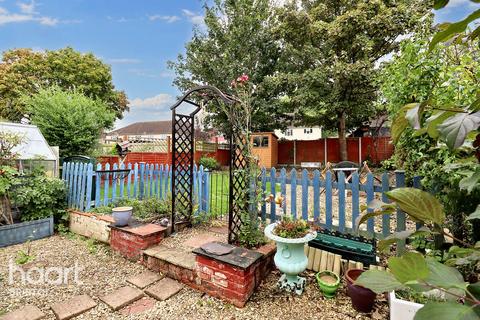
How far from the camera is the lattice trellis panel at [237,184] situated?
114 inches

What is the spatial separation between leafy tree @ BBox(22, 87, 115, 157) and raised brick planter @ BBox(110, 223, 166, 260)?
174 inches

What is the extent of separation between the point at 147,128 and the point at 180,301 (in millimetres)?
40090

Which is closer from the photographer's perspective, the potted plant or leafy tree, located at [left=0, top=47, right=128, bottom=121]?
the potted plant

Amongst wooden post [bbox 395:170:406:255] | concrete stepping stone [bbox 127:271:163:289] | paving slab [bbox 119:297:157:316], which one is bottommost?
paving slab [bbox 119:297:157:316]

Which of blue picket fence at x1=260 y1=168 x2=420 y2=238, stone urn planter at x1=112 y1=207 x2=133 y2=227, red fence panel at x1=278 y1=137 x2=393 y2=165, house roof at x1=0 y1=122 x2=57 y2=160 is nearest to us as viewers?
blue picket fence at x1=260 y1=168 x2=420 y2=238

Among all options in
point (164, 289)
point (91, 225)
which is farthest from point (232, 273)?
point (91, 225)

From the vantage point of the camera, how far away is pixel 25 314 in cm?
207

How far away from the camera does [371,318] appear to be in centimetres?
195

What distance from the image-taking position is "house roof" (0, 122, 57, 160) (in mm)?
4402

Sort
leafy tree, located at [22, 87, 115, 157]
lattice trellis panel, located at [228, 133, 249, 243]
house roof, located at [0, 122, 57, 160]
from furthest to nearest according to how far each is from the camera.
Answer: leafy tree, located at [22, 87, 115, 157]
house roof, located at [0, 122, 57, 160]
lattice trellis panel, located at [228, 133, 249, 243]

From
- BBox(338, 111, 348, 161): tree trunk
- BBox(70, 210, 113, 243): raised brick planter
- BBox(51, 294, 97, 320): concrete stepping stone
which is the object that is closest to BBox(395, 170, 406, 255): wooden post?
BBox(51, 294, 97, 320): concrete stepping stone

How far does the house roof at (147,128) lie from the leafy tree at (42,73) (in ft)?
60.0

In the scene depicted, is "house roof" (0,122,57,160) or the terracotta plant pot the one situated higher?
"house roof" (0,122,57,160)

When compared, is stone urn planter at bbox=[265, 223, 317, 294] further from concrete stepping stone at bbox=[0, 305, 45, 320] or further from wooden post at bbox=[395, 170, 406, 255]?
concrete stepping stone at bbox=[0, 305, 45, 320]
